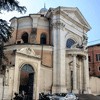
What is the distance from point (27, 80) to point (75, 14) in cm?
1526

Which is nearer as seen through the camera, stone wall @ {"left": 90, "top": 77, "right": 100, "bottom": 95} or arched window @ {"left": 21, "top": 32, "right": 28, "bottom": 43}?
arched window @ {"left": 21, "top": 32, "right": 28, "bottom": 43}

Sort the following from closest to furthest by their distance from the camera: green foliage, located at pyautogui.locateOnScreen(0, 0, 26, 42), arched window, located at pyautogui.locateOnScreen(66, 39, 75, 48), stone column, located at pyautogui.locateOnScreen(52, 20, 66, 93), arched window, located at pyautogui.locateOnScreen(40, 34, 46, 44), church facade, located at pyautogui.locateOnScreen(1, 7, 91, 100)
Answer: green foliage, located at pyautogui.locateOnScreen(0, 0, 26, 42) < church facade, located at pyautogui.locateOnScreen(1, 7, 91, 100) < stone column, located at pyautogui.locateOnScreen(52, 20, 66, 93) < arched window, located at pyautogui.locateOnScreen(40, 34, 46, 44) < arched window, located at pyautogui.locateOnScreen(66, 39, 75, 48)

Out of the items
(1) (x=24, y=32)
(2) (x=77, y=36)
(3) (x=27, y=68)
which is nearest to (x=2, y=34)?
(3) (x=27, y=68)

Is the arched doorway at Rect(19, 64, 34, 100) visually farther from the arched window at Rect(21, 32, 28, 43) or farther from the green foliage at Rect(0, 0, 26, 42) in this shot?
the green foliage at Rect(0, 0, 26, 42)

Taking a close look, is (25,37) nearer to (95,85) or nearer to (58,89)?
(58,89)

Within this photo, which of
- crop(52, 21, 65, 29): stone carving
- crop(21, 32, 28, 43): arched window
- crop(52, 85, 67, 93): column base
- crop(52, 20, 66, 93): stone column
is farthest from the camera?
crop(21, 32, 28, 43): arched window

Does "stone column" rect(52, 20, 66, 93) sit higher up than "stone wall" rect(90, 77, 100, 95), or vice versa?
"stone column" rect(52, 20, 66, 93)

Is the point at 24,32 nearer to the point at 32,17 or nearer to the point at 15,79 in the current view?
the point at 32,17

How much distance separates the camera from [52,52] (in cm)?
3566

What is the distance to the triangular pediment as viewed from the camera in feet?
127

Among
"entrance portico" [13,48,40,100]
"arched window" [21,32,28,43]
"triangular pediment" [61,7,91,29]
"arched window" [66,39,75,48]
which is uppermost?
"triangular pediment" [61,7,91,29]


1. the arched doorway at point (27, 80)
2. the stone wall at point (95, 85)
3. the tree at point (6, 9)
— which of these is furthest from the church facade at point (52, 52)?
the tree at point (6, 9)

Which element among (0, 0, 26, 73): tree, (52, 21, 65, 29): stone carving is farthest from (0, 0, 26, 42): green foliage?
(52, 21, 65, 29): stone carving

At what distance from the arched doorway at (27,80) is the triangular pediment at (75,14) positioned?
40.7 feet
